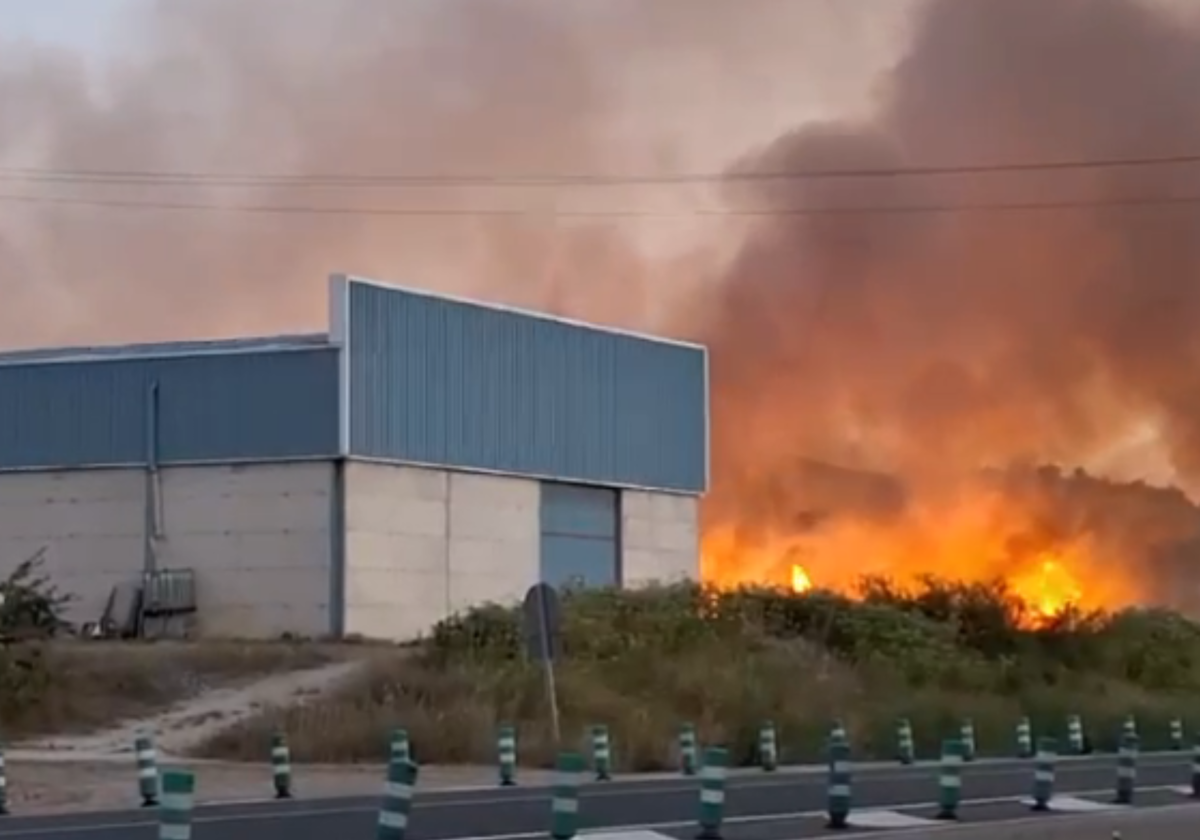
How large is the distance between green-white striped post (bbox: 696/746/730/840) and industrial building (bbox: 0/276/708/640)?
101ft

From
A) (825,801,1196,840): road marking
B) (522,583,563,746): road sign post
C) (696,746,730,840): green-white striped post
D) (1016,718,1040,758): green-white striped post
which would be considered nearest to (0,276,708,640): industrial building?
(1016,718,1040,758): green-white striped post

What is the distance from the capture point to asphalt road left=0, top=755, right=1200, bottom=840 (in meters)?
22.3

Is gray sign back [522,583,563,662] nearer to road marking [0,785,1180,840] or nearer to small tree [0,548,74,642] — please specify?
road marking [0,785,1180,840]

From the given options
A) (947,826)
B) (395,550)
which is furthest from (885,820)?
(395,550)

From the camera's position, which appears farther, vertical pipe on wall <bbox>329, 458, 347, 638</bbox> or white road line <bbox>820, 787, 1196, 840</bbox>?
vertical pipe on wall <bbox>329, 458, 347, 638</bbox>

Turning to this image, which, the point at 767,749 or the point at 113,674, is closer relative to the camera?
the point at 767,749

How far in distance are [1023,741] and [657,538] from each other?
21.3m

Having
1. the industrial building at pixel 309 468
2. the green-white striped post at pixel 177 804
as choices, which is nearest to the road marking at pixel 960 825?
the green-white striped post at pixel 177 804

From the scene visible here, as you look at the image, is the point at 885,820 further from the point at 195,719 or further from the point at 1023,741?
the point at 195,719

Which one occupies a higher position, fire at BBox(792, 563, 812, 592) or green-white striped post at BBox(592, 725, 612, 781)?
fire at BBox(792, 563, 812, 592)

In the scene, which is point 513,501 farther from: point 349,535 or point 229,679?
point 229,679

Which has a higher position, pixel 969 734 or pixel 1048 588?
pixel 1048 588

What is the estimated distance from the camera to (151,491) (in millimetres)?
53875

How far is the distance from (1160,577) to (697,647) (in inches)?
836
